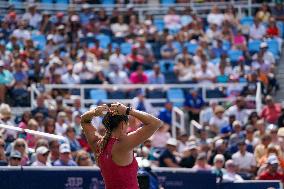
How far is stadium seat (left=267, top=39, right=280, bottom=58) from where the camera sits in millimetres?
24375

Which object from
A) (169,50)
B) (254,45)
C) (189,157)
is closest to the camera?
(189,157)

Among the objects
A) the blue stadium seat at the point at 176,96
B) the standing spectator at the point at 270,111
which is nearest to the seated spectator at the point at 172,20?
the blue stadium seat at the point at 176,96

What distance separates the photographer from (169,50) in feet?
78.0

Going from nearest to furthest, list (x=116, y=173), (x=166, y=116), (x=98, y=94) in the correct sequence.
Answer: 1. (x=116, y=173)
2. (x=166, y=116)
3. (x=98, y=94)

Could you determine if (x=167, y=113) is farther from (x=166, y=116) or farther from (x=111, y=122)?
(x=111, y=122)

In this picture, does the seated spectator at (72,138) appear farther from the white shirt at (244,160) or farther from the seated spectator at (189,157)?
the white shirt at (244,160)

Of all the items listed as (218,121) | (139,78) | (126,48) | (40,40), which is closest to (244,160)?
(218,121)

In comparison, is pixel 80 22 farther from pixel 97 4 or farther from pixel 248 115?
pixel 248 115

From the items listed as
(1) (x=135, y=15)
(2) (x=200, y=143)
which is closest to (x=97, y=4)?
(1) (x=135, y=15)

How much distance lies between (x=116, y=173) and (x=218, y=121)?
11082 mm

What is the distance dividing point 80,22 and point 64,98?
4959 millimetres

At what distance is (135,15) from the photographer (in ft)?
86.0

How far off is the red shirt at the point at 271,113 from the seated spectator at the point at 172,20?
5.68 m

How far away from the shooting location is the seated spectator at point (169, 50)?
77.7ft
